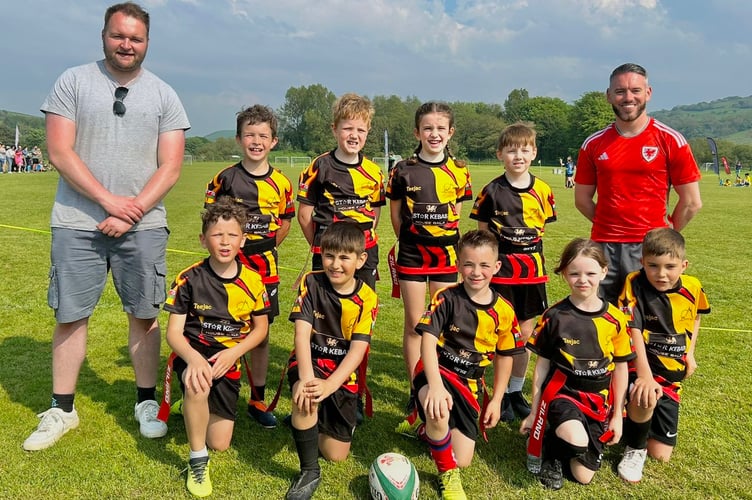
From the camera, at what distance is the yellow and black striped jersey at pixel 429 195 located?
407 cm

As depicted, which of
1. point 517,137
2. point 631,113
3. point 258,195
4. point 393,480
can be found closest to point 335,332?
point 393,480

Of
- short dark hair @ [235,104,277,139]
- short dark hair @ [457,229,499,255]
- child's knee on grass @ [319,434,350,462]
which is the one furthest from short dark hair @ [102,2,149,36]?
child's knee on grass @ [319,434,350,462]

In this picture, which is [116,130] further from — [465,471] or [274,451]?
[465,471]

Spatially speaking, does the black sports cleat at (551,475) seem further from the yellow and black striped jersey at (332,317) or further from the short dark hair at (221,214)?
the short dark hair at (221,214)

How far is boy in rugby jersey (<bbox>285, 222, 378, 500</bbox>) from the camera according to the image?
329 cm

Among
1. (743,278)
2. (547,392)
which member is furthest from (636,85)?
(743,278)

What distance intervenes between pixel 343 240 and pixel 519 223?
145cm

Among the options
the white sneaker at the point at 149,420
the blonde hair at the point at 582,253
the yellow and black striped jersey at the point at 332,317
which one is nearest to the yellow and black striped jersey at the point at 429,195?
the yellow and black striped jersey at the point at 332,317

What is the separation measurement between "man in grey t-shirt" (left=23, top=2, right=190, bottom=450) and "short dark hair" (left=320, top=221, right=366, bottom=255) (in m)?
1.20

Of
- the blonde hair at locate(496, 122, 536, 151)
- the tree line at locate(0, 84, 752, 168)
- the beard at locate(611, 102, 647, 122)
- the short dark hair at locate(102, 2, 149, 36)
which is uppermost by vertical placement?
the tree line at locate(0, 84, 752, 168)

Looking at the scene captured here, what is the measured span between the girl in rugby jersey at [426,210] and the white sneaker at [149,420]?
1738 millimetres

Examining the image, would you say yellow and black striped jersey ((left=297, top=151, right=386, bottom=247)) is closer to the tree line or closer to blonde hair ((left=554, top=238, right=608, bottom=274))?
blonde hair ((left=554, top=238, right=608, bottom=274))

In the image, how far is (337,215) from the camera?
4082 mm

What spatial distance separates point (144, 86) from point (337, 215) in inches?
61.4
